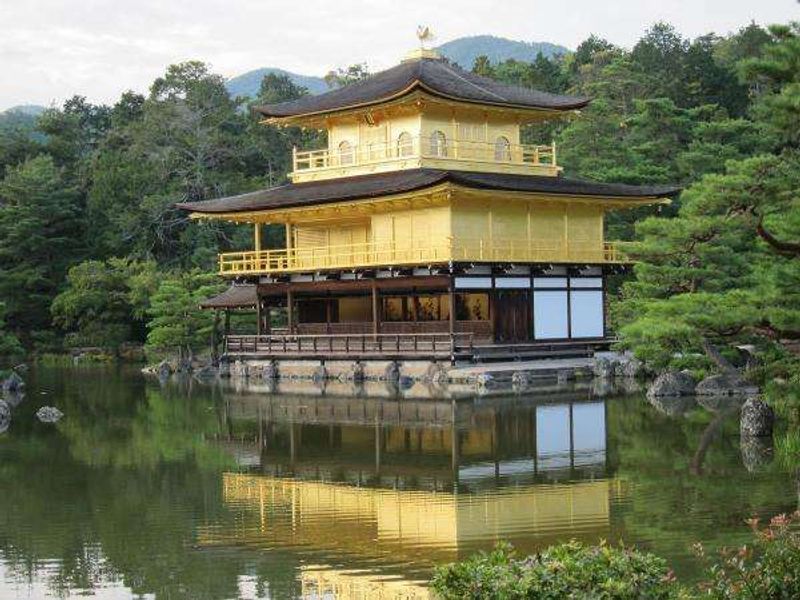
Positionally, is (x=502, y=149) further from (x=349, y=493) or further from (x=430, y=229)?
(x=349, y=493)

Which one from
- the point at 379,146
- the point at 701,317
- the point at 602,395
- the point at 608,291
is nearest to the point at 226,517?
the point at 701,317

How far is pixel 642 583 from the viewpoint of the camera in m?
8.63

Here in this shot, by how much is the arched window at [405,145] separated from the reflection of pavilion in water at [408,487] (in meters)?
15.7

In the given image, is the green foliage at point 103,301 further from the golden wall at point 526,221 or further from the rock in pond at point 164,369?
the golden wall at point 526,221

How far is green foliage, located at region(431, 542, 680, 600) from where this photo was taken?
851 cm

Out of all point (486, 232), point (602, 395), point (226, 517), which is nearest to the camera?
point (226, 517)

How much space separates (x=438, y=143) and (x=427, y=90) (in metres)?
2.42

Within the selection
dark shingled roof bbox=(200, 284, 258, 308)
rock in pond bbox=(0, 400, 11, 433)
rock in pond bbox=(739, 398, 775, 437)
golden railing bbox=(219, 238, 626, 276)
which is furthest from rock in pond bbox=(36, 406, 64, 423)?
dark shingled roof bbox=(200, 284, 258, 308)

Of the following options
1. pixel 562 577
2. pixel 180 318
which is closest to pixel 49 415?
pixel 180 318

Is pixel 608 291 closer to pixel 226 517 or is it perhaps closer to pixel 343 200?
pixel 343 200

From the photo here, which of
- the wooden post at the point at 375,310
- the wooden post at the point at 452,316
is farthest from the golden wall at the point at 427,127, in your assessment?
the wooden post at the point at 452,316

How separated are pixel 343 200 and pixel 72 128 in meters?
38.5

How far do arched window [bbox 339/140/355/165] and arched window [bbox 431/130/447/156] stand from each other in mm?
3185

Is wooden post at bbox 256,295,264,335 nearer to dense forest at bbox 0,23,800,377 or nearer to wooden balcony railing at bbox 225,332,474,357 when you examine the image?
wooden balcony railing at bbox 225,332,474,357
